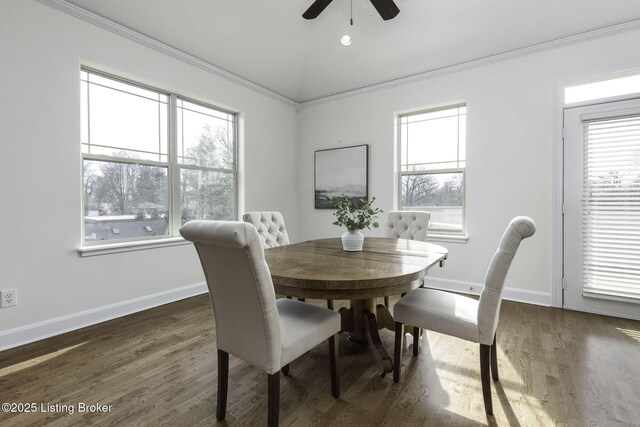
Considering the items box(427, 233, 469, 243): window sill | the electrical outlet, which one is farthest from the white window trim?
the electrical outlet

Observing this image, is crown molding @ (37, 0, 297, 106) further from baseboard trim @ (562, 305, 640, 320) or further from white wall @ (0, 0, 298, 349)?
baseboard trim @ (562, 305, 640, 320)

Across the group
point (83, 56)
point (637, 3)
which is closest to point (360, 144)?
point (637, 3)

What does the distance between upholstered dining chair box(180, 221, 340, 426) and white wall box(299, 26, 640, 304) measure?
2730 millimetres

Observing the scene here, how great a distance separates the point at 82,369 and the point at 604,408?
3083 millimetres

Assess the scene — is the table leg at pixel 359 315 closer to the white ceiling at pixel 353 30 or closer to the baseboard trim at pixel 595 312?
the baseboard trim at pixel 595 312

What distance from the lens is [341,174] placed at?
179 inches

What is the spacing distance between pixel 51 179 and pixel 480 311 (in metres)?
3.29

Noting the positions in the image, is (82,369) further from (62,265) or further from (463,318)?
(463,318)

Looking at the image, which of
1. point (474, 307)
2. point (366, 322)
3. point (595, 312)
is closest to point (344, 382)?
point (366, 322)

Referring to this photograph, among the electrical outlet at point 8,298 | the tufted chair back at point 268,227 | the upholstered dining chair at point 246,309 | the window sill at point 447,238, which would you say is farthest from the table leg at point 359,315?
the electrical outlet at point 8,298

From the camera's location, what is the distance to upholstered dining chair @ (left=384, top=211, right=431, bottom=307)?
3.01 metres

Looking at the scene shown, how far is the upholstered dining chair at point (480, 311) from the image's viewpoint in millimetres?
1489

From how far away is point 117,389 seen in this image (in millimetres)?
1780

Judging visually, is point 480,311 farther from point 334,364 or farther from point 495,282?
point 334,364
